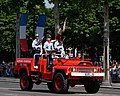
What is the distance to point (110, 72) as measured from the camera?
123ft

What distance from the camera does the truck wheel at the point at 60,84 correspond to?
2127cm

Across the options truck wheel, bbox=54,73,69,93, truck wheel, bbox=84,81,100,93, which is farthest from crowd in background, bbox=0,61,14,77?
truck wheel, bbox=54,73,69,93

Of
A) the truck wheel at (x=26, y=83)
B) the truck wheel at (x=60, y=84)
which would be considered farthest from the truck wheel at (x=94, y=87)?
the truck wheel at (x=26, y=83)

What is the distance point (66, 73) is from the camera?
21.2 meters

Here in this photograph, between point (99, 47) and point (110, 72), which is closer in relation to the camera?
point (110, 72)

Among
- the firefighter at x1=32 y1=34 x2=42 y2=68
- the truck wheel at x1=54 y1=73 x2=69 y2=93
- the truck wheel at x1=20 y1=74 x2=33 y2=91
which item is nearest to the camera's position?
the truck wheel at x1=54 y1=73 x2=69 y2=93

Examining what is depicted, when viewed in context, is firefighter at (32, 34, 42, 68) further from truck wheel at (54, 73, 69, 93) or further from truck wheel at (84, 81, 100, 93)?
truck wheel at (84, 81, 100, 93)

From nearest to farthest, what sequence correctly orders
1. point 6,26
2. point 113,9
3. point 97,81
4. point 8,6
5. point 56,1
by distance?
point 97,81 → point 56,1 → point 8,6 → point 113,9 → point 6,26

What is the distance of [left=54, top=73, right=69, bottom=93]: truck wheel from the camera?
2127cm

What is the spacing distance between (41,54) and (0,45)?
160ft

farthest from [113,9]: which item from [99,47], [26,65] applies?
[26,65]

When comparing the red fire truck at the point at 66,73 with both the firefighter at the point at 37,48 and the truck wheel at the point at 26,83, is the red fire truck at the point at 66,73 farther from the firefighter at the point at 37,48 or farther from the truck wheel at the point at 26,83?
the firefighter at the point at 37,48

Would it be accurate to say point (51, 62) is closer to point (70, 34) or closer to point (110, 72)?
point (110, 72)

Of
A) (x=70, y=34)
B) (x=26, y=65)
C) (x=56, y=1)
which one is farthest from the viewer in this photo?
(x=70, y=34)
